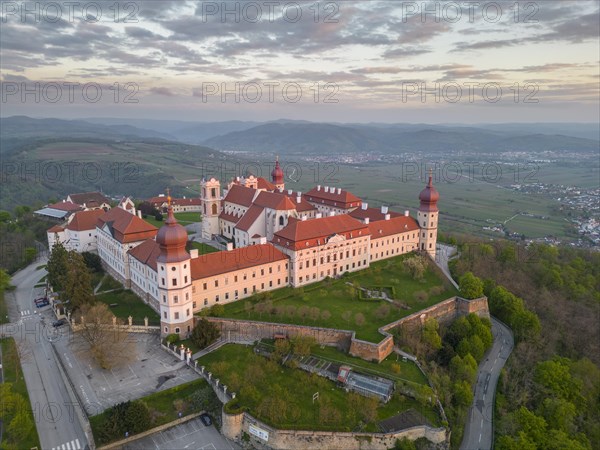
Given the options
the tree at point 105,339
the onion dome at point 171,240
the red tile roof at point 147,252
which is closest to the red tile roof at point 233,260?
the onion dome at point 171,240

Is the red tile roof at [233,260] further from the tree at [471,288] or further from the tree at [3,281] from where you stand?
the tree at [3,281]

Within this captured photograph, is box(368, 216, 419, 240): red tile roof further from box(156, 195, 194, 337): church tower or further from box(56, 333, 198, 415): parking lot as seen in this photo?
box(56, 333, 198, 415): parking lot

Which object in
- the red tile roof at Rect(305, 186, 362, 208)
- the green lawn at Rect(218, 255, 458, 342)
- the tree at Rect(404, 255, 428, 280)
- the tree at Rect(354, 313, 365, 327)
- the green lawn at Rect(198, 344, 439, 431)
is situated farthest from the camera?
the red tile roof at Rect(305, 186, 362, 208)

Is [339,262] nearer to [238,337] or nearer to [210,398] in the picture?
[238,337]

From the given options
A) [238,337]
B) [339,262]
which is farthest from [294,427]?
[339,262]

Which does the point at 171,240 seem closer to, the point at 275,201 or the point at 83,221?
the point at 275,201

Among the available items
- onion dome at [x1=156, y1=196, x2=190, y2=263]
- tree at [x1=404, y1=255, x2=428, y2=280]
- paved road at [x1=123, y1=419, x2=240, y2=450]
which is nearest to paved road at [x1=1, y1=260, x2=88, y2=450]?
paved road at [x1=123, y1=419, x2=240, y2=450]
